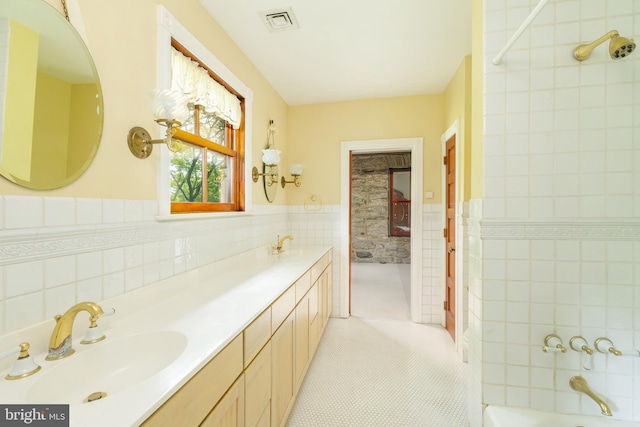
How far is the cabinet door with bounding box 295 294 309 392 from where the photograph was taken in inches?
69.4

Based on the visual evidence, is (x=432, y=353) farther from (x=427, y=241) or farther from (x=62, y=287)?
(x=62, y=287)

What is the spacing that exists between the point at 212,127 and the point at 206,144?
209 mm

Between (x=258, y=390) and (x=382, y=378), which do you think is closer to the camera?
(x=258, y=390)

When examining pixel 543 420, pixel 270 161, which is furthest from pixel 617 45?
pixel 270 161

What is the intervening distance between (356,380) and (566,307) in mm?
1448

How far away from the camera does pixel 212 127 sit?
201 cm

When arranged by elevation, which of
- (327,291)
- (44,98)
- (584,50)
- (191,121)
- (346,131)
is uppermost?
(346,131)

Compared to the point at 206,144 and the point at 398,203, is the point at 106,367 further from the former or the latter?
the point at 398,203

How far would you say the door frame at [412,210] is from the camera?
3.07 meters

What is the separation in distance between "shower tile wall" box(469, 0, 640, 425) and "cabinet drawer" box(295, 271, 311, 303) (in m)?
1.05

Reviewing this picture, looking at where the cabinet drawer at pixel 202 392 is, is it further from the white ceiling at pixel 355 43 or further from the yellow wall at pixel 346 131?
the yellow wall at pixel 346 131

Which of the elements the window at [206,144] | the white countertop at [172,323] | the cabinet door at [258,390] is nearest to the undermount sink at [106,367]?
the white countertop at [172,323]

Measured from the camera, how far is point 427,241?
306cm

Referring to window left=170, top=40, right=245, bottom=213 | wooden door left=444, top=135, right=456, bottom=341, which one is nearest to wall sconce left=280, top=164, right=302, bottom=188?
window left=170, top=40, right=245, bottom=213
